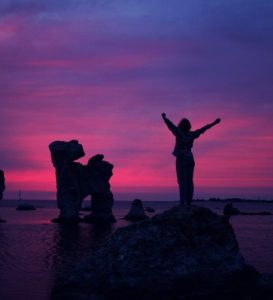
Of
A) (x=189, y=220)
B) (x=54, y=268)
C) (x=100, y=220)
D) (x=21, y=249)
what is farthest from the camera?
(x=100, y=220)

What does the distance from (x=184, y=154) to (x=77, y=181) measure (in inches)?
2314

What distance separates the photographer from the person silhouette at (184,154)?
589 inches

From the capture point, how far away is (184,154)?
15.1 metres

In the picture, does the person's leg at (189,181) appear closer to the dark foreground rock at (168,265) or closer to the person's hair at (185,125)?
the dark foreground rock at (168,265)

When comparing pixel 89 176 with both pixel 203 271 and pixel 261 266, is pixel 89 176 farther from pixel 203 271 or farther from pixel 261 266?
pixel 203 271

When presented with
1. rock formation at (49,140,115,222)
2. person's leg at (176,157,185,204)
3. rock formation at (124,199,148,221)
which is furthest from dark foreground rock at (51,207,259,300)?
rock formation at (124,199,148,221)

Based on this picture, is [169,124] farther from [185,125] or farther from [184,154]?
[184,154]

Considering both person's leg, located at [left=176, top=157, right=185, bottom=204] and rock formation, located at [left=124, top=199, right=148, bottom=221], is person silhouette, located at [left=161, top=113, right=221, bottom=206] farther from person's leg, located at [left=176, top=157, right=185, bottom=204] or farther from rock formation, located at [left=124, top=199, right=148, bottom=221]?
rock formation, located at [left=124, top=199, right=148, bottom=221]

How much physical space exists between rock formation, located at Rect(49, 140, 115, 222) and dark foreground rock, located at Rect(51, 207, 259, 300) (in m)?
55.4

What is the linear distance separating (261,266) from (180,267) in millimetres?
9061

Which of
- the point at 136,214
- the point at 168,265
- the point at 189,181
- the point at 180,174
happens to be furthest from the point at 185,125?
the point at 136,214

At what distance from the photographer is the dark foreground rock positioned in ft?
44.1

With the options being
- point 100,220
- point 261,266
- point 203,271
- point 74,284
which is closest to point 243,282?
point 203,271

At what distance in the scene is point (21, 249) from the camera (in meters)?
29.1
